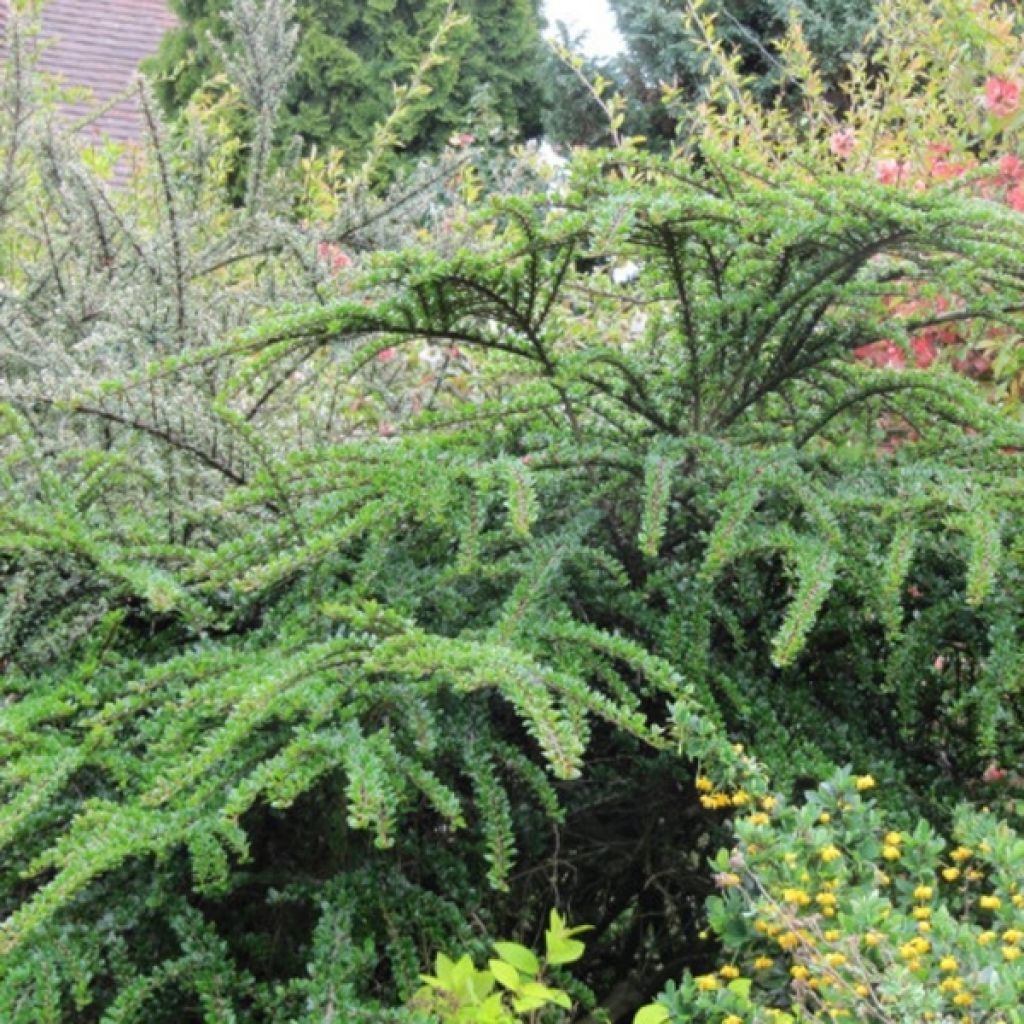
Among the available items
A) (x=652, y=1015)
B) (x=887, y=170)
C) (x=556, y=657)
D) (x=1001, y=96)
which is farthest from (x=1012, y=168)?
(x=652, y=1015)

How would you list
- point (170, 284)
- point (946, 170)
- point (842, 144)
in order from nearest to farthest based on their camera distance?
point (170, 284) → point (946, 170) → point (842, 144)

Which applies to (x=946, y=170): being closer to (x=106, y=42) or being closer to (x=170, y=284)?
(x=170, y=284)

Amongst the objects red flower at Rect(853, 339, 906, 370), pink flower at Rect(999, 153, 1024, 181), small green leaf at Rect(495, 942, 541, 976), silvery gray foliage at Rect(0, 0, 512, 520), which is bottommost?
small green leaf at Rect(495, 942, 541, 976)

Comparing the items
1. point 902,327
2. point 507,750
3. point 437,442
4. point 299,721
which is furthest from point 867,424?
point 299,721

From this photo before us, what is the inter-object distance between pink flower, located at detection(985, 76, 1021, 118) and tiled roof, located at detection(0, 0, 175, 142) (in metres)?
11.4

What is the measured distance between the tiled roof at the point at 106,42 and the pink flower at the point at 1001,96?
1140 cm

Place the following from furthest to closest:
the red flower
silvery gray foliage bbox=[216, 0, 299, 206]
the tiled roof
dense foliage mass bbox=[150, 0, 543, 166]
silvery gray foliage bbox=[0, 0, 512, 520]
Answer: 1. the tiled roof
2. dense foliage mass bbox=[150, 0, 543, 166]
3. the red flower
4. silvery gray foliage bbox=[216, 0, 299, 206]
5. silvery gray foliage bbox=[0, 0, 512, 520]

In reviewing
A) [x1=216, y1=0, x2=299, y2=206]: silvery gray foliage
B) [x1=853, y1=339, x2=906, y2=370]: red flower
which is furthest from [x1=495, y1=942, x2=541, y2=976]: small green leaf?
[x1=853, y1=339, x2=906, y2=370]: red flower

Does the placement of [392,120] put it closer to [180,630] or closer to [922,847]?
[180,630]

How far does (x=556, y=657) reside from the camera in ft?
5.60

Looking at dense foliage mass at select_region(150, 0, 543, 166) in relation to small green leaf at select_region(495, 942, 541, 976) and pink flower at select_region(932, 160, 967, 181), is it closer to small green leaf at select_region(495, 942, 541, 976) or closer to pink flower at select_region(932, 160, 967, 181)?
pink flower at select_region(932, 160, 967, 181)

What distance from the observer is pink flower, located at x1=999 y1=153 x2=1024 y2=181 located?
11.6ft

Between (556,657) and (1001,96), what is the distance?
8.64ft

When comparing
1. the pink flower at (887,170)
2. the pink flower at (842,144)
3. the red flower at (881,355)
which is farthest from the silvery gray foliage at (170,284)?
the pink flower at (842,144)
